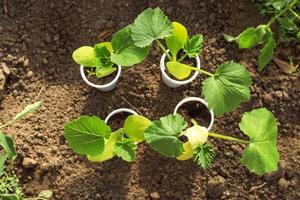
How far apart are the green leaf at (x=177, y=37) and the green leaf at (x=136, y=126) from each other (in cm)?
32

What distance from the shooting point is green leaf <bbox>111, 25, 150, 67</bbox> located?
76.7 inches

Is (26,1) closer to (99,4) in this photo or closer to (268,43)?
(99,4)

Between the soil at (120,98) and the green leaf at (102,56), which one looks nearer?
the green leaf at (102,56)

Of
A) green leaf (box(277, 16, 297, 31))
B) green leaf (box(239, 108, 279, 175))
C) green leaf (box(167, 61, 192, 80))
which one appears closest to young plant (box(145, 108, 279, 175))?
green leaf (box(239, 108, 279, 175))

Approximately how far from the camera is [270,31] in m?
2.17

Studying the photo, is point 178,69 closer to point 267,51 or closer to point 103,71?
point 103,71

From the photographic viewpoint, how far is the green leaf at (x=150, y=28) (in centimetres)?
193

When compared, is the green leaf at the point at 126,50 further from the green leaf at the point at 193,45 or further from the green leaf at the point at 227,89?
the green leaf at the point at 227,89

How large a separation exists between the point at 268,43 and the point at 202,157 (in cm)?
62

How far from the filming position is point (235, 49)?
232cm

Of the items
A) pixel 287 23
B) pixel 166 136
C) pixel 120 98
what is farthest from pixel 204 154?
pixel 287 23

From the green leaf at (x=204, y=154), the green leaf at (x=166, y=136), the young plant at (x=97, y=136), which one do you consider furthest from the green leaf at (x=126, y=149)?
the green leaf at (x=204, y=154)

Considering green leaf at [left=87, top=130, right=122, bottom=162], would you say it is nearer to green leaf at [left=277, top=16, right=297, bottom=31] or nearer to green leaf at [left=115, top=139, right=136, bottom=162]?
green leaf at [left=115, top=139, right=136, bottom=162]

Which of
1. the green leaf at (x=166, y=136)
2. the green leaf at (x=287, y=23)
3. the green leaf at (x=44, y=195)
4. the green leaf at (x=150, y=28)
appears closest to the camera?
the green leaf at (x=166, y=136)
